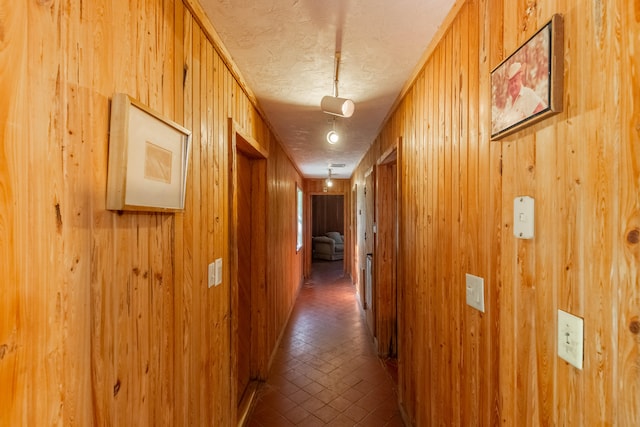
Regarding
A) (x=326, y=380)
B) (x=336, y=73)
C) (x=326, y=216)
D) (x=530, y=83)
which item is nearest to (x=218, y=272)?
(x=336, y=73)

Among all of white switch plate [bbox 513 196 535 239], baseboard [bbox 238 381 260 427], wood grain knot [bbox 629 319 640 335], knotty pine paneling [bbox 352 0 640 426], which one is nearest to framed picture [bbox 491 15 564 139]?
knotty pine paneling [bbox 352 0 640 426]

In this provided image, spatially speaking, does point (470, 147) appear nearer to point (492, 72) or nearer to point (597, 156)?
point (492, 72)

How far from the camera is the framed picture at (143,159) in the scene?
759 mm

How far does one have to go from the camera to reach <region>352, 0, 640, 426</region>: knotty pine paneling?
0.60 m

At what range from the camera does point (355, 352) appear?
3.24 metres

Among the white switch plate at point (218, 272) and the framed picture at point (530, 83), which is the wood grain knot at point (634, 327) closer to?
the framed picture at point (530, 83)

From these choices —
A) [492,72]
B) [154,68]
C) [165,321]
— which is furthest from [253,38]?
[165,321]

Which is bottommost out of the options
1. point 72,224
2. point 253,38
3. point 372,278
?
point 372,278

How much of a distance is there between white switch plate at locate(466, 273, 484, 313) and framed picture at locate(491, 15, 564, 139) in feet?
1.84

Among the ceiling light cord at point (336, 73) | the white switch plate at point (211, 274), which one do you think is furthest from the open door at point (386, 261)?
the white switch plate at point (211, 274)

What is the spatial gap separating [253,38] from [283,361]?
291 cm

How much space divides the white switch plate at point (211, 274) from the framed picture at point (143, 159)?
52 cm

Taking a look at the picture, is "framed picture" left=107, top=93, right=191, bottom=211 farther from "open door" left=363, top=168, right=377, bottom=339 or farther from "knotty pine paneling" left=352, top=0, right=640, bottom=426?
"open door" left=363, top=168, right=377, bottom=339

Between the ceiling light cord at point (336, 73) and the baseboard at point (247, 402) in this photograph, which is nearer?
the ceiling light cord at point (336, 73)
